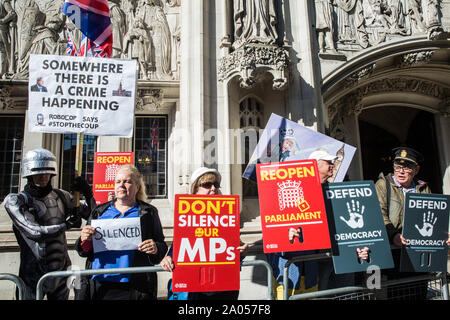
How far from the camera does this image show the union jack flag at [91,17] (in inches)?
202

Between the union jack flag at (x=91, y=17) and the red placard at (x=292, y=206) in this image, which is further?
the union jack flag at (x=91, y=17)

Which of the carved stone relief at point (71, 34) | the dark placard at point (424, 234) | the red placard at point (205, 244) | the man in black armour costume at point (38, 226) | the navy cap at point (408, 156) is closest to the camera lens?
the red placard at point (205, 244)

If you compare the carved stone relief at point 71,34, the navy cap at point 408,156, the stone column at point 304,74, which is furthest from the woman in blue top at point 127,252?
the carved stone relief at point 71,34

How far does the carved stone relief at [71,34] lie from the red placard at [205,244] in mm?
5742

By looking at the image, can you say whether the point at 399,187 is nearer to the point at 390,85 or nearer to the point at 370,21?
the point at 370,21

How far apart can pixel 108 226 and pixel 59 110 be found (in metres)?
1.87

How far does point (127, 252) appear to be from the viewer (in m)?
3.22

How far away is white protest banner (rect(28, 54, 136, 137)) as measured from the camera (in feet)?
13.8

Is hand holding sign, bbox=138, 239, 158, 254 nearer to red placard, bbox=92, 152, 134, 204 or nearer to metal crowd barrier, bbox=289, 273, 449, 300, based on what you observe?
metal crowd barrier, bbox=289, 273, 449, 300

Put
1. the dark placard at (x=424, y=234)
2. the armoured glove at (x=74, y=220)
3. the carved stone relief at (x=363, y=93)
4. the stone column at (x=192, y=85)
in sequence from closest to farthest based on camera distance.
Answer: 1. the dark placard at (x=424, y=234)
2. the armoured glove at (x=74, y=220)
3. the stone column at (x=192, y=85)
4. the carved stone relief at (x=363, y=93)

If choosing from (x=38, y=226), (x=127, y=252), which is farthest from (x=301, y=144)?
(x=38, y=226)

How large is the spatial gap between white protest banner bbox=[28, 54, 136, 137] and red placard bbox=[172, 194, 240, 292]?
1701mm

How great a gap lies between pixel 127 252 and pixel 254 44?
5291 millimetres

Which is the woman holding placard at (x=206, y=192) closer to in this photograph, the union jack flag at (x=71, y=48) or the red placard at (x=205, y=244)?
the red placard at (x=205, y=244)
